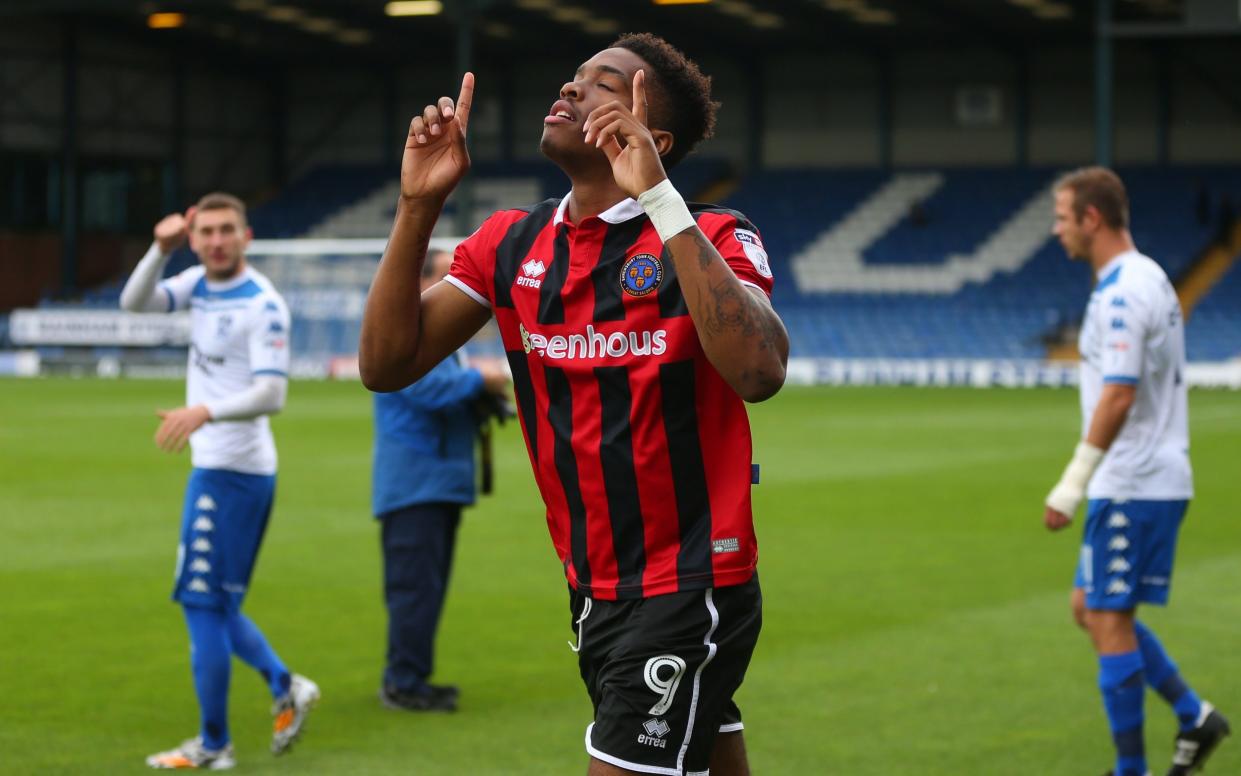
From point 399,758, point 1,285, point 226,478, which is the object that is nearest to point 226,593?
point 226,478

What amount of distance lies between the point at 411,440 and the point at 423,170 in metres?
4.25

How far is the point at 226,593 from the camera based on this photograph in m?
6.74

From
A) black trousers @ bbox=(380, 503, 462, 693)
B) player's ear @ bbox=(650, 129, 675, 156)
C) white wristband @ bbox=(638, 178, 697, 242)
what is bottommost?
black trousers @ bbox=(380, 503, 462, 693)

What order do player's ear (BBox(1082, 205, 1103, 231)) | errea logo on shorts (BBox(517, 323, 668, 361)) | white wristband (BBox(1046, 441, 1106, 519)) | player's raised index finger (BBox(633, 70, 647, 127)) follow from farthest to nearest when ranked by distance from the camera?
player's ear (BBox(1082, 205, 1103, 231))
white wristband (BBox(1046, 441, 1106, 519))
errea logo on shorts (BBox(517, 323, 668, 361))
player's raised index finger (BBox(633, 70, 647, 127))

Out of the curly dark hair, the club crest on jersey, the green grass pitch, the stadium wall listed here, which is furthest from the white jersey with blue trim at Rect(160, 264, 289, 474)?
the stadium wall

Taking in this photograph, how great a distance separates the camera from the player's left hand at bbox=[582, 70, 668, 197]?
346cm

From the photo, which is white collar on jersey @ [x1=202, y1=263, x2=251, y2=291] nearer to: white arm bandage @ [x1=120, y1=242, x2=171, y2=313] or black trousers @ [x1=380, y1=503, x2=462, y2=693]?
white arm bandage @ [x1=120, y1=242, x2=171, y2=313]

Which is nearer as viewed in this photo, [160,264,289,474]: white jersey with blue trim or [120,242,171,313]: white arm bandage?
[160,264,289,474]: white jersey with blue trim

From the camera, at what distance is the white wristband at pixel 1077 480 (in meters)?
6.04

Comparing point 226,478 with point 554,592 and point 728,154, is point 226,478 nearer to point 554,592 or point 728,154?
point 554,592

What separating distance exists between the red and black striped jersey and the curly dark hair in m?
0.21

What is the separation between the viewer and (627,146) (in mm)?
3502

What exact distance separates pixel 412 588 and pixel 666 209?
4.63m

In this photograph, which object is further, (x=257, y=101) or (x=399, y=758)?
(x=257, y=101)
